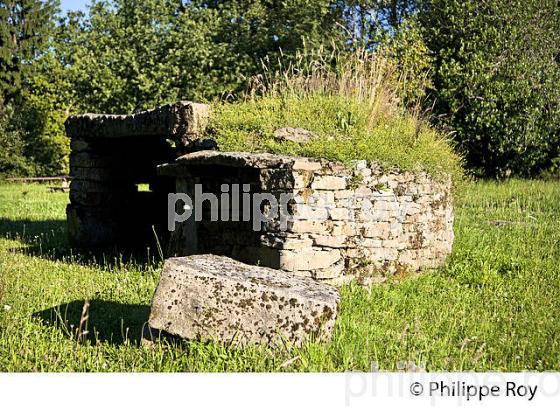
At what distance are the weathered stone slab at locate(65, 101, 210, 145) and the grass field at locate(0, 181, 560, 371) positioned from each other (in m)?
1.79

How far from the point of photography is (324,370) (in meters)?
4.36

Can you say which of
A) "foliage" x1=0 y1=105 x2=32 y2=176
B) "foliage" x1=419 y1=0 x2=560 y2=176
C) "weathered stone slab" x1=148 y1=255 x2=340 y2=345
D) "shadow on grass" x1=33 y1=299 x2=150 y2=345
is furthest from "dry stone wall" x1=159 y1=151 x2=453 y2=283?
"foliage" x1=0 y1=105 x2=32 y2=176

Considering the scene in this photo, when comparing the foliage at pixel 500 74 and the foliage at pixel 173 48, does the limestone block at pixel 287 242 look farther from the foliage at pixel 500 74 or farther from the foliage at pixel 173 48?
the foliage at pixel 173 48

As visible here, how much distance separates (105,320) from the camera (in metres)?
5.97

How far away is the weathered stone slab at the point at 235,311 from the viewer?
15.3 ft

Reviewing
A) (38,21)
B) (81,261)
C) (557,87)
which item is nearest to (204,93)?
(557,87)

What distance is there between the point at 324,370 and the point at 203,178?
3763mm

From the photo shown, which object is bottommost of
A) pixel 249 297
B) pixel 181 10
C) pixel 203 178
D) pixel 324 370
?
pixel 324 370

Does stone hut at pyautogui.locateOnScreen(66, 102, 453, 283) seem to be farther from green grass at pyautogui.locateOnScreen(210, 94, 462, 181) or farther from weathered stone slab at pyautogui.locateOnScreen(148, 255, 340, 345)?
weathered stone slab at pyautogui.locateOnScreen(148, 255, 340, 345)

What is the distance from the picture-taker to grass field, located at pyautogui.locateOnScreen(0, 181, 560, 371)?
458 cm

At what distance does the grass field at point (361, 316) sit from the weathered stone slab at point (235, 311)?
0.12 meters

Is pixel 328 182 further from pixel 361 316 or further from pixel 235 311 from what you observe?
pixel 235 311

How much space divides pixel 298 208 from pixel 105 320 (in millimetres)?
2230

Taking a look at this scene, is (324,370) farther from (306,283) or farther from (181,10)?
(181,10)
